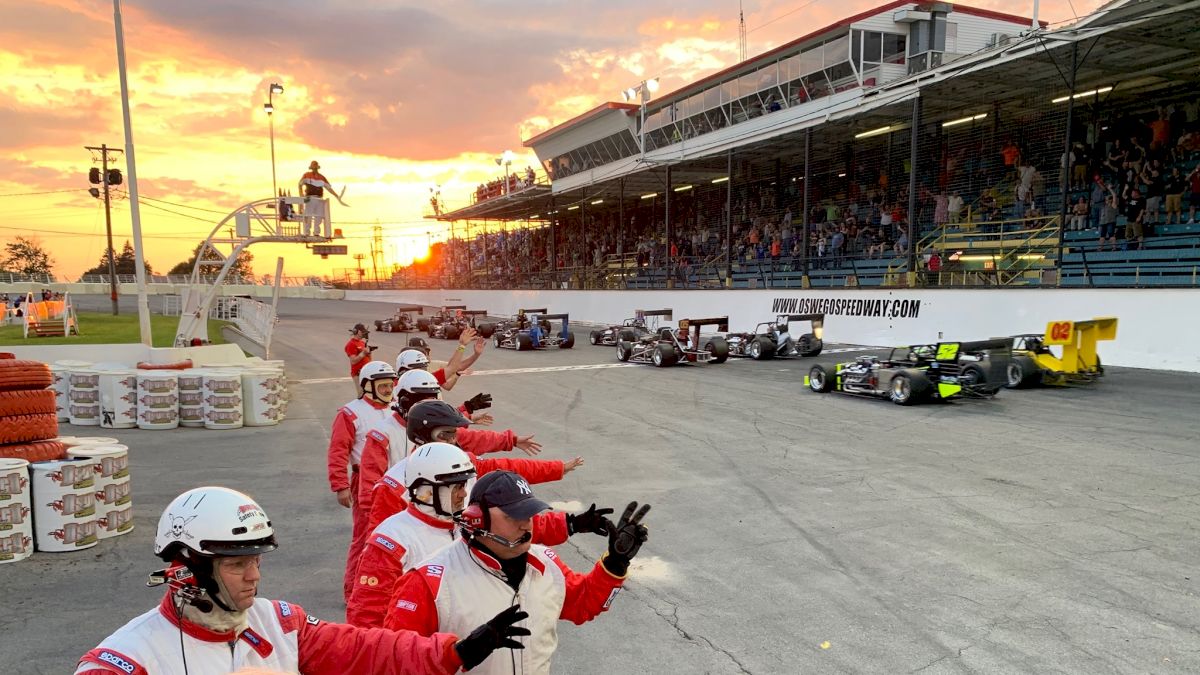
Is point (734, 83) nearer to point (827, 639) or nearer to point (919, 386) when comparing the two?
point (919, 386)

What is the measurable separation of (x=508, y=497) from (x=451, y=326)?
27005 mm

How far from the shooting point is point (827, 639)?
430 centimetres

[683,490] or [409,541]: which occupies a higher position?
[409,541]

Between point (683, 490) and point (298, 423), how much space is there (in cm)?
750

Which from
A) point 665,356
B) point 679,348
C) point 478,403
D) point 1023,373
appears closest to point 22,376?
point 478,403

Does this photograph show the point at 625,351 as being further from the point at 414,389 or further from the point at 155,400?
the point at 414,389

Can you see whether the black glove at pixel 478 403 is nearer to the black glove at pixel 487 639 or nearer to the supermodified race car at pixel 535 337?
the black glove at pixel 487 639

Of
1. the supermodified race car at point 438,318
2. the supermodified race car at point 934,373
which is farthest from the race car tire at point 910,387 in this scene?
the supermodified race car at point 438,318

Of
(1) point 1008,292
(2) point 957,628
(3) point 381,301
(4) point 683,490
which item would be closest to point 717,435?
(4) point 683,490

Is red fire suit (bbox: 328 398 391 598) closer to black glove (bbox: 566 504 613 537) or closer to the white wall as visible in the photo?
black glove (bbox: 566 504 613 537)

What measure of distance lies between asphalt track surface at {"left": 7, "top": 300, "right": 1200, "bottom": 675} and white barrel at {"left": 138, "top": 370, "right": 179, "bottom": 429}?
0.27 metres

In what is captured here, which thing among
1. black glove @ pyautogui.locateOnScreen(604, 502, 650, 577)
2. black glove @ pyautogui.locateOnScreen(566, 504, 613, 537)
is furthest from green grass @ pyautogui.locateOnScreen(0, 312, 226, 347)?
black glove @ pyautogui.locateOnScreen(604, 502, 650, 577)

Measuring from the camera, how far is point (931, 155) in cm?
2570

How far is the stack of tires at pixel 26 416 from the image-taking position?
615 centimetres
